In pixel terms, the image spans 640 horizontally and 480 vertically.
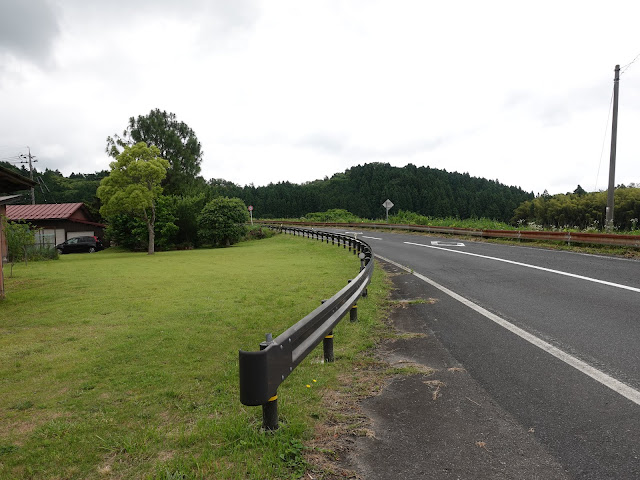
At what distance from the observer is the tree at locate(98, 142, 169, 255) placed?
32.1 metres

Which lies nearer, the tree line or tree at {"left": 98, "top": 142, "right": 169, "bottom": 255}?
tree at {"left": 98, "top": 142, "right": 169, "bottom": 255}

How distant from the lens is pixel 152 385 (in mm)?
4695

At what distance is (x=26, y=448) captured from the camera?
3316 millimetres

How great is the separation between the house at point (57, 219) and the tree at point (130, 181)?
38.4 ft

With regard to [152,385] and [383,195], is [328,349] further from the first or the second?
[383,195]

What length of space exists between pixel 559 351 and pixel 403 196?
94415mm

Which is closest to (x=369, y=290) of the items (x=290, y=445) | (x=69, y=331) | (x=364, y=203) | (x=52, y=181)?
(x=69, y=331)

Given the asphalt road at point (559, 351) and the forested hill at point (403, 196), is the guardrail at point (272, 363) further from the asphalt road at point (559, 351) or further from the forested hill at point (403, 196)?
the forested hill at point (403, 196)

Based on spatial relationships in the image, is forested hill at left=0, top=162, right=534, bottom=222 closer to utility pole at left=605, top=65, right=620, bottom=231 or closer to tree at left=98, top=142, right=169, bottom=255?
tree at left=98, top=142, right=169, bottom=255

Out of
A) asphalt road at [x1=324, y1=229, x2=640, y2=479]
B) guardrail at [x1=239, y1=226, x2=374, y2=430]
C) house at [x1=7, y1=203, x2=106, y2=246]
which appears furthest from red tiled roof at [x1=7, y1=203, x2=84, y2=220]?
guardrail at [x1=239, y1=226, x2=374, y2=430]

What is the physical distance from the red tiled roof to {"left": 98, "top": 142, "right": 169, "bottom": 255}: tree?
12.3 metres

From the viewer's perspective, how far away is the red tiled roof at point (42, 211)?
41219mm

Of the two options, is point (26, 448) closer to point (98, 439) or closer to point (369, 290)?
point (98, 439)

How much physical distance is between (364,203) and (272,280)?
291 feet
